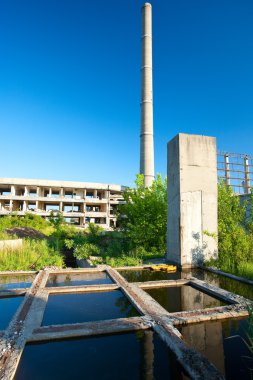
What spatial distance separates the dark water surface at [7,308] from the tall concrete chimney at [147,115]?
83.1 feet

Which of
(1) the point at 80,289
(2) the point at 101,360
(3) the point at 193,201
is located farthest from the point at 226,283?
(2) the point at 101,360

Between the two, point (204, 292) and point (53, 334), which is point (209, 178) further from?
point (53, 334)

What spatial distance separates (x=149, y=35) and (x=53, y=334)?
3711cm

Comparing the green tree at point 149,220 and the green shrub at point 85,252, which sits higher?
the green tree at point 149,220

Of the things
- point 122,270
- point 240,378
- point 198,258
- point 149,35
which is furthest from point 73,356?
point 149,35

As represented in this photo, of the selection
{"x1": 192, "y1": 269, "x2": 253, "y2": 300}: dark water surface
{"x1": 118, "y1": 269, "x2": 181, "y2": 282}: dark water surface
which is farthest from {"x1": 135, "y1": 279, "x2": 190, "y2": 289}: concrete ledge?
{"x1": 192, "y1": 269, "x2": 253, "y2": 300}: dark water surface

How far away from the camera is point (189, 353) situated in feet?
8.14

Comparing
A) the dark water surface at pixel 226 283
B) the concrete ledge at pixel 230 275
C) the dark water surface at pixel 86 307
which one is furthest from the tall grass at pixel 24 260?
the concrete ledge at pixel 230 275

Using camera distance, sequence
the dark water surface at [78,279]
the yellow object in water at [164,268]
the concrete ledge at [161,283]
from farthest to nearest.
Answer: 1. the yellow object in water at [164,268]
2. the dark water surface at [78,279]
3. the concrete ledge at [161,283]

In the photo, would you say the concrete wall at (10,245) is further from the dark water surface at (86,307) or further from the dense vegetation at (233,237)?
the dense vegetation at (233,237)

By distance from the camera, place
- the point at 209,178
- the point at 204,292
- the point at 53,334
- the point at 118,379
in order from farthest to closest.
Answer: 1. the point at 209,178
2. the point at 204,292
3. the point at 53,334
4. the point at 118,379

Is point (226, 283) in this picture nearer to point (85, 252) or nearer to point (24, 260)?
point (85, 252)

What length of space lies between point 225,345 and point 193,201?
4.83m

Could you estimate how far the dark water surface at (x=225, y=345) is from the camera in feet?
7.97
